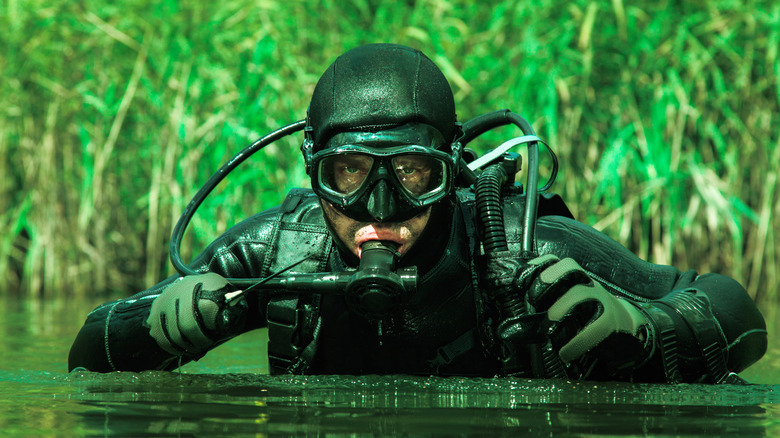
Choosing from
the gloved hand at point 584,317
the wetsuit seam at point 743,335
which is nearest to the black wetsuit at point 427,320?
the wetsuit seam at point 743,335

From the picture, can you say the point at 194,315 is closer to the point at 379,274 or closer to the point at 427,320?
the point at 379,274

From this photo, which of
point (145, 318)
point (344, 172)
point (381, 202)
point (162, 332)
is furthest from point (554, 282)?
point (145, 318)

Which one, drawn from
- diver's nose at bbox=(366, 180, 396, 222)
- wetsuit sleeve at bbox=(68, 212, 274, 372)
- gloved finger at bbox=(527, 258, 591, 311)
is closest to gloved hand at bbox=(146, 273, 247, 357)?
wetsuit sleeve at bbox=(68, 212, 274, 372)

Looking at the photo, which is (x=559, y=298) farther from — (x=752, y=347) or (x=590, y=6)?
(x=590, y=6)

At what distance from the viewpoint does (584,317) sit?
6.97 ft

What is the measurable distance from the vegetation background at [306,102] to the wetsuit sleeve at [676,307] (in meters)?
2.41

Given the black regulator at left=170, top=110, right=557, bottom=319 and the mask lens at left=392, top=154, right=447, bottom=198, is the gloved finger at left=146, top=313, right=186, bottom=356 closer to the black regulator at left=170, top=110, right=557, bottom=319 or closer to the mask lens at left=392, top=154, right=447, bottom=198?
the black regulator at left=170, top=110, right=557, bottom=319

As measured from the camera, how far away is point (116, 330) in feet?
8.23

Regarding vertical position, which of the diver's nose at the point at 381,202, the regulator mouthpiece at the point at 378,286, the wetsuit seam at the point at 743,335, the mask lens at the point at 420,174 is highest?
the mask lens at the point at 420,174

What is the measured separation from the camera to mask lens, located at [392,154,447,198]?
2.27m

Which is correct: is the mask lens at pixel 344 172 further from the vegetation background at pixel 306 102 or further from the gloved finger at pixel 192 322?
the vegetation background at pixel 306 102

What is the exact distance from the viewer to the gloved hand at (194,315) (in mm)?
2215

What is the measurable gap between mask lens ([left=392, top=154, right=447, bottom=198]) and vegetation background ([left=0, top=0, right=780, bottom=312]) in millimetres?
2844

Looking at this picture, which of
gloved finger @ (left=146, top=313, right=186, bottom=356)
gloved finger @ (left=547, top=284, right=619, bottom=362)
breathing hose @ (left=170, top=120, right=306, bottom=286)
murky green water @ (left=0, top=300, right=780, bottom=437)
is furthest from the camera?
breathing hose @ (left=170, top=120, right=306, bottom=286)
